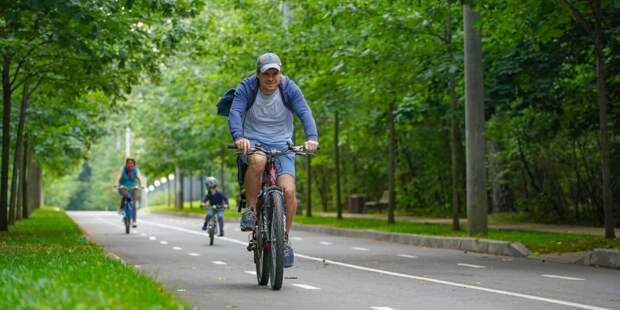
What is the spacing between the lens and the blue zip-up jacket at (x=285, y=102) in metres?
11.0

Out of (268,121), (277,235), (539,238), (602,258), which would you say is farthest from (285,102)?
(539,238)

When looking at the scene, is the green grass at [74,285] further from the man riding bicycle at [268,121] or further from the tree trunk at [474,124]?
the tree trunk at [474,124]

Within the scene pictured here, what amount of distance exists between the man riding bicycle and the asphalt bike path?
91cm

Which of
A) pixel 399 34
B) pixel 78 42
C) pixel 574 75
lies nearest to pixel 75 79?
pixel 78 42

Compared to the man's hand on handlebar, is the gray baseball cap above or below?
above

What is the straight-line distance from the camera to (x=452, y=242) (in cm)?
2069

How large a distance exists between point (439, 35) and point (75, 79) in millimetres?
7553

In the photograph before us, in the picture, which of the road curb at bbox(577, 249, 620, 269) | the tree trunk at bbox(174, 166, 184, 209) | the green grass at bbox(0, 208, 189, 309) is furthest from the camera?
the tree trunk at bbox(174, 166, 184, 209)

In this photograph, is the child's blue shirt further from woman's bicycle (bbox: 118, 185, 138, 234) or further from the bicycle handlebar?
the bicycle handlebar

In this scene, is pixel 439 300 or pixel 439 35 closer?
pixel 439 300

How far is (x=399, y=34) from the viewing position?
2284 centimetres

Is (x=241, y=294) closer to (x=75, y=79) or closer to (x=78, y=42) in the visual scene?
(x=78, y=42)

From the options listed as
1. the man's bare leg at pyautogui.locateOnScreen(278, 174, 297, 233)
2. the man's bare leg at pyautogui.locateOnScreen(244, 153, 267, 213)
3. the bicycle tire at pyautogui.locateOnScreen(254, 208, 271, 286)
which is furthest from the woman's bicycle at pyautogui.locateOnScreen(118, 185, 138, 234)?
the man's bare leg at pyautogui.locateOnScreen(278, 174, 297, 233)

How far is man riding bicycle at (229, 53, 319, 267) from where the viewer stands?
10.9 m
